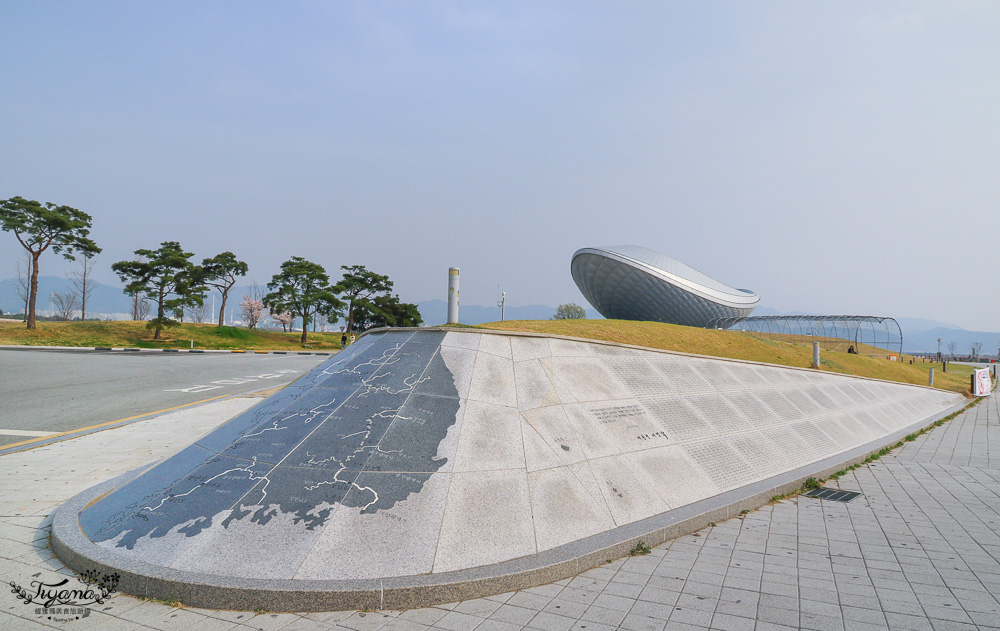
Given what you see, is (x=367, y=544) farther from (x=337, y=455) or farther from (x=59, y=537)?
(x=59, y=537)

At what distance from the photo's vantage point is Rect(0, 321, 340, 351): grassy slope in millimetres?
31311

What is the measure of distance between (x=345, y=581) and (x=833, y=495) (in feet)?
21.6

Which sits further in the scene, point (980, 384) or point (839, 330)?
point (839, 330)

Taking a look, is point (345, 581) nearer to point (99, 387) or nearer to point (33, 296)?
point (99, 387)

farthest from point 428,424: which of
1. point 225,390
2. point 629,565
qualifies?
point 225,390

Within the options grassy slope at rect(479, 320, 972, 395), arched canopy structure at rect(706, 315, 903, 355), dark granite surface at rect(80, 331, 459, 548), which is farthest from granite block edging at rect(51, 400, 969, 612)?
arched canopy structure at rect(706, 315, 903, 355)

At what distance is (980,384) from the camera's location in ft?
84.9

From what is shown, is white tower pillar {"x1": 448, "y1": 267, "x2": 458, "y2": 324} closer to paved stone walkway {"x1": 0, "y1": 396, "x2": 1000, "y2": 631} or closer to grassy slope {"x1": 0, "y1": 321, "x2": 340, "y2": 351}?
paved stone walkway {"x1": 0, "y1": 396, "x2": 1000, "y2": 631}

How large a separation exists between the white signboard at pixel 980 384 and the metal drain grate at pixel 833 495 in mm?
26086

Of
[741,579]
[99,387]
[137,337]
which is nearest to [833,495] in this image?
[741,579]

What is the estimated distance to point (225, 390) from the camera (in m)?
15.3

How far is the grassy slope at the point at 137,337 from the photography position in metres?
31.3

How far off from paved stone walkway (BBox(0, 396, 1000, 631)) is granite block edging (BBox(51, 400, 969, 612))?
0.08 meters

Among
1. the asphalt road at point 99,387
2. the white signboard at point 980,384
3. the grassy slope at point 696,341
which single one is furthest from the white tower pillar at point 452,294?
the white signboard at point 980,384
